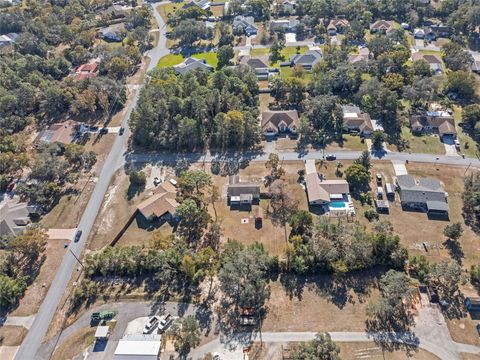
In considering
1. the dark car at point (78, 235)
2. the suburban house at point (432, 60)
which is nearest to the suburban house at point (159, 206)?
the dark car at point (78, 235)

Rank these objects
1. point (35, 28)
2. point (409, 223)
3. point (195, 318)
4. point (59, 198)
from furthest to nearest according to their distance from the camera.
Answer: point (35, 28) < point (59, 198) < point (409, 223) < point (195, 318)

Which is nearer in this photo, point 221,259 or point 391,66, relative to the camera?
point 221,259

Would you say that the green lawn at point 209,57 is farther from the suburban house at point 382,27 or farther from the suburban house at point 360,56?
the suburban house at point 382,27

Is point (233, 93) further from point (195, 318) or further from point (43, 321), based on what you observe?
point (43, 321)

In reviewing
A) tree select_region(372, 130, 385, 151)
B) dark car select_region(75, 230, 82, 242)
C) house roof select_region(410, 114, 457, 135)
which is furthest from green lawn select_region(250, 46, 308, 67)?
dark car select_region(75, 230, 82, 242)

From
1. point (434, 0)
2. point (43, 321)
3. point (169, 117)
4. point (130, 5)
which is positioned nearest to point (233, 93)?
point (169, 117)

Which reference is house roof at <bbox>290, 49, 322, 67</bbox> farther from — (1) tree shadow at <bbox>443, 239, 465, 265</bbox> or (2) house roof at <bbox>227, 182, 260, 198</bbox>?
(1) tree shadow at <bbox>443, 239, 465, 265</bbox>
